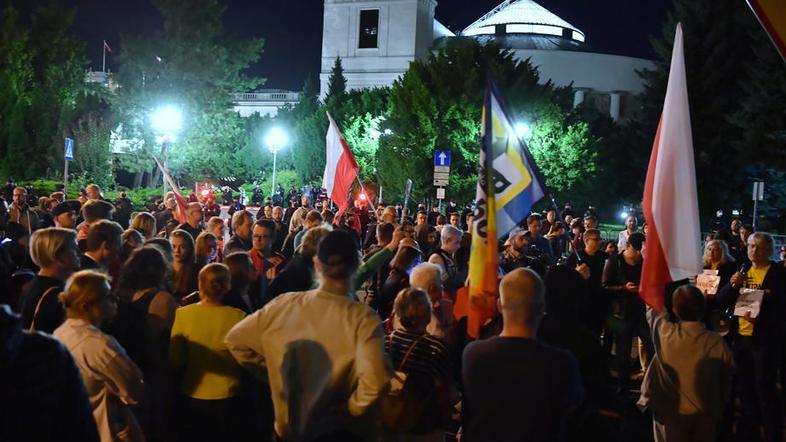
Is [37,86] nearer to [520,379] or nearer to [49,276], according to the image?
[49,276]

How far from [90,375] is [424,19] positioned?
72.2 meters

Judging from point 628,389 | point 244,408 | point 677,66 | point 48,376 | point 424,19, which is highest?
point 424,19

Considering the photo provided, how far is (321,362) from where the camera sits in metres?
3.78

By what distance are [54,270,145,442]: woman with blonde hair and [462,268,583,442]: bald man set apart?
5.79ft

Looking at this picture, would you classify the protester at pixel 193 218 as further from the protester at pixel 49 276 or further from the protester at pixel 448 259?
the protester at pixel 49 276

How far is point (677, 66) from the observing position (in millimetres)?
6156

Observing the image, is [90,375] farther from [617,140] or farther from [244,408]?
[617,140]

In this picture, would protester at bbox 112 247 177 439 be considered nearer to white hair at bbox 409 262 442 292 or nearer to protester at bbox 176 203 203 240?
white hair at bbox 409 262 442 292

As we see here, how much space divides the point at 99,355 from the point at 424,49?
71632mm

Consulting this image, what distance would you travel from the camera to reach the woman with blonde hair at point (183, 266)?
6633 mm

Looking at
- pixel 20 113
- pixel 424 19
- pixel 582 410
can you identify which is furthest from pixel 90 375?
pixel 424 19

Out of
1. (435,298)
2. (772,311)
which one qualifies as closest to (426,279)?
(435,298)

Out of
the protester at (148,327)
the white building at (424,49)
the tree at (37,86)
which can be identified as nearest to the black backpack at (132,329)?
the protester at (148,327)

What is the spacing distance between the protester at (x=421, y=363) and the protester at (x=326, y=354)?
1.45 ft
